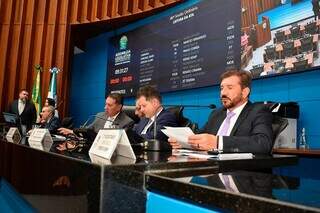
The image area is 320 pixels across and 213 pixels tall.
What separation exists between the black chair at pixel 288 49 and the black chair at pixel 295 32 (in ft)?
0.19

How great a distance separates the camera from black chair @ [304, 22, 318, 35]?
270 centimetres

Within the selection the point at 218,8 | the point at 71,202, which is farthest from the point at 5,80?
the point at 71,202

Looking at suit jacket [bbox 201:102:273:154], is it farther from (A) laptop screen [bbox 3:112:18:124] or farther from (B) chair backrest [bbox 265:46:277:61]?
(A) laptop screen [bbox 3:112:18:124]

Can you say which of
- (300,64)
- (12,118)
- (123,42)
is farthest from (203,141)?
(123,42)

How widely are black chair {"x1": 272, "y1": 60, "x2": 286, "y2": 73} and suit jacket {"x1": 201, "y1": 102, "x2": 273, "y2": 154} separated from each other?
1157 mm

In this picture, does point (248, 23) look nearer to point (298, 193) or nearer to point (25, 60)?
point (298, 193)

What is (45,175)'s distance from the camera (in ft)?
3.86

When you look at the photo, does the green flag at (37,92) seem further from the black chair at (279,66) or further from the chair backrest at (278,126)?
the chair backrest at (278,126)

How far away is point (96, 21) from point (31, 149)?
443 cm

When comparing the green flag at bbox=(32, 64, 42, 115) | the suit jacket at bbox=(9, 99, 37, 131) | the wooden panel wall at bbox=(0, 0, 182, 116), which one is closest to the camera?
the suit jacket at bbox=(9, 99, 37, 131)

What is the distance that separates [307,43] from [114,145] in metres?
2.33

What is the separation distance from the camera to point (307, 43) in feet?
9.04

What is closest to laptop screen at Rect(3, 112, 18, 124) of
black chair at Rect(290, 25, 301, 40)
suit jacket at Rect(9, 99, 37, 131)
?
suit jacket at Rect(9, 99, 37, 131)

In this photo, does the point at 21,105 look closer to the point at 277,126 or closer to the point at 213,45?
the point at 213,45
